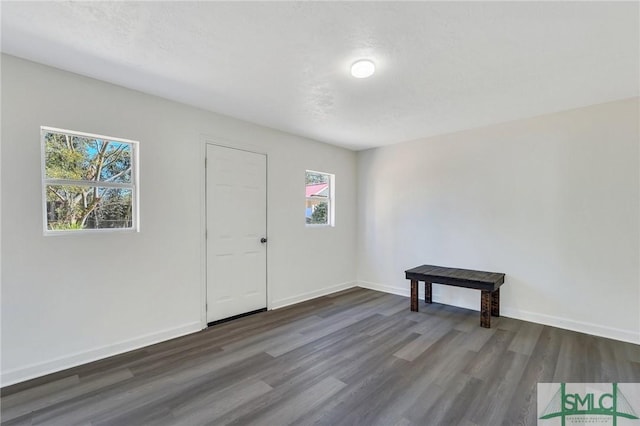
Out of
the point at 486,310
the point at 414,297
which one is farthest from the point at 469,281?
the point at 414,297

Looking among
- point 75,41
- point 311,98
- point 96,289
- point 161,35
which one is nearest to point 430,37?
point 311,98

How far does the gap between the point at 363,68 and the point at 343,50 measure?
0.27 metres

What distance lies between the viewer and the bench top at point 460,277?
345 centimetres

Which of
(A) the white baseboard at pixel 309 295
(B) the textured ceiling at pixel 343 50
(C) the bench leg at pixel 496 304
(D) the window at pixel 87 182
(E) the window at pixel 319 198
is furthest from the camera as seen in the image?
(E) the window at pixel 319 198

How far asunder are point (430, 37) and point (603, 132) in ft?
8.83

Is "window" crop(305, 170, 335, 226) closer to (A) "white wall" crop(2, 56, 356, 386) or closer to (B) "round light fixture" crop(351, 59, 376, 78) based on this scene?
(A) "white wall" crop(2, 56, 356, 386)

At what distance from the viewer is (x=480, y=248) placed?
405 centimetres

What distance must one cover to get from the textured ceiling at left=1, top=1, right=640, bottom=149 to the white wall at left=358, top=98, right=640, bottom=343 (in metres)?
0.49

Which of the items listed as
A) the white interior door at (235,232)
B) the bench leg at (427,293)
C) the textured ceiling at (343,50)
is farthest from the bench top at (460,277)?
the white interior door at (235,232)

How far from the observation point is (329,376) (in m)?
2.39

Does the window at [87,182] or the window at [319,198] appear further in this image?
the window at [319,198]

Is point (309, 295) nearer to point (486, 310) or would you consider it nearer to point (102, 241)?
point (486, 310)

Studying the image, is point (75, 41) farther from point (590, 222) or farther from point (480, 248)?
point (590, 222)
